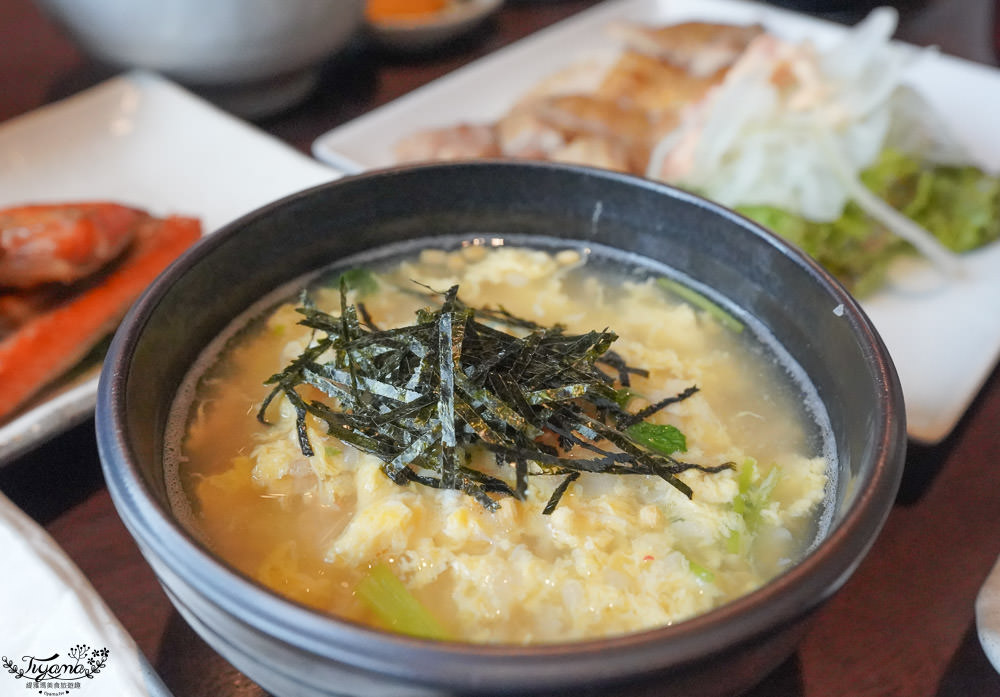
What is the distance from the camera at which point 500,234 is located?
158 cm

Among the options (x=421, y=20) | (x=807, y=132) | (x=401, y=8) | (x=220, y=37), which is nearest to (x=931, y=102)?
(x=807, y=132)

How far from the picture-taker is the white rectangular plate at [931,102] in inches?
68.0

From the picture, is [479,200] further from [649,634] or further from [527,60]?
[527,60]

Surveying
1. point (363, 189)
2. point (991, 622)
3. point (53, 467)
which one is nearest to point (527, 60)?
point (363, 189)

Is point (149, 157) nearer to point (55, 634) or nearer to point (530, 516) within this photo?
point (55, 634)

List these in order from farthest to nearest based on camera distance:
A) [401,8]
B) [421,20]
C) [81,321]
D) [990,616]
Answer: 1. [401,8]
2. [421,20]
3. [81,321]
4. [990,616]

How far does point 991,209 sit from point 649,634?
6.61 ft

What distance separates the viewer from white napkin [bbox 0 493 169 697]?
1.03 meters

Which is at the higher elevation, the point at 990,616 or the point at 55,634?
the point at 55,634

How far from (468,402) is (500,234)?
52 cm

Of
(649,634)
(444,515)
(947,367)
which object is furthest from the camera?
(947,367)

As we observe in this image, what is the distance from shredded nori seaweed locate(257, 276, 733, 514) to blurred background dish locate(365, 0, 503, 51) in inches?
78.7

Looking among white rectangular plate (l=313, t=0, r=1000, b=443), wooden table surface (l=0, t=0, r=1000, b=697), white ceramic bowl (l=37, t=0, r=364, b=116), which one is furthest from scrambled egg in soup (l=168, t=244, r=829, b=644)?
white ceramic bowl (l=37, t=0, r=364, b=116)

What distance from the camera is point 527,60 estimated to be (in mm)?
2992
